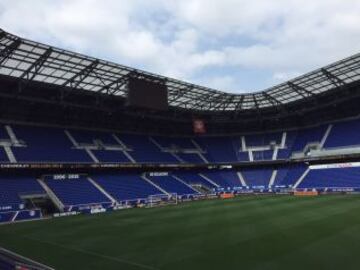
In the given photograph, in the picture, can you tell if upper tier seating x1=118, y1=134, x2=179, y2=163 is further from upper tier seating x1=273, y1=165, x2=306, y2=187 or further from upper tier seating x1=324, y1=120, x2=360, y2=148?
upper tier seating x1=324, y1=120, x2=360, y2=148

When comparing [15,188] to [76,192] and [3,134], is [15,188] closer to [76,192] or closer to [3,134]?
[76,192]

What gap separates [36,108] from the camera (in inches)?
2297

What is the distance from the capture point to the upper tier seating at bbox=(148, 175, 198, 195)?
65.3m

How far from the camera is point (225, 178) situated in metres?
79.1

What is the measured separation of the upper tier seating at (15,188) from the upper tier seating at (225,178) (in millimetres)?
37360

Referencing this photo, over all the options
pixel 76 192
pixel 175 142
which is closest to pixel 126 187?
pixel 76 192

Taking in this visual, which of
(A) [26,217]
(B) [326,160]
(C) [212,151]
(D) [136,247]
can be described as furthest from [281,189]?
(D) [136,247]

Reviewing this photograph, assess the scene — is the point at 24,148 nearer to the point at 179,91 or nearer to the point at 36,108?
the point at 36,108

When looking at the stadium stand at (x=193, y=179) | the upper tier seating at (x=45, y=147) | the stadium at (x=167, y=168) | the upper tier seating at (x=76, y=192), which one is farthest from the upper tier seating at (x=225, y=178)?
the upper tier seating at (x=76, y=192)

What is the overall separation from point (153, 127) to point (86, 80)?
1100 inches

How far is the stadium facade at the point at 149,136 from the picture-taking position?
48094 millimetres

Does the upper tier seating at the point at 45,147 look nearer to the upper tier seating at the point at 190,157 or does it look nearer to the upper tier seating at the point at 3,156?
the upper tier seating at the point at 3,156

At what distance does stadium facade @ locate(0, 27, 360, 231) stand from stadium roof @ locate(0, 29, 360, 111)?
16cm

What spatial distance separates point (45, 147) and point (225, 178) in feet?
124
